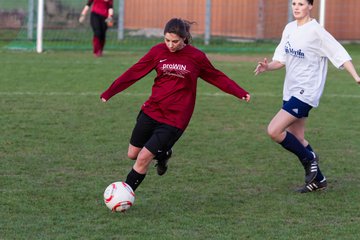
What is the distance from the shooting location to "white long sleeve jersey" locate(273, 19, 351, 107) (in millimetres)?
7555

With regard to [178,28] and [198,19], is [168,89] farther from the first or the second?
[198,19]

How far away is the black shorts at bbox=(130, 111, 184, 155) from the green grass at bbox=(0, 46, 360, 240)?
18.9 inches

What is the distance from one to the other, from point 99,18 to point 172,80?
12494 millimetres

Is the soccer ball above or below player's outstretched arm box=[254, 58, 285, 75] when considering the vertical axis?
below

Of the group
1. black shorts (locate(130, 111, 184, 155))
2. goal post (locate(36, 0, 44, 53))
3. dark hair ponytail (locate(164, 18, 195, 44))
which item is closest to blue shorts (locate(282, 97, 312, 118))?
black shorts (locate(130, 111, 184, 155))

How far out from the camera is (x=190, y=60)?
6.97 m

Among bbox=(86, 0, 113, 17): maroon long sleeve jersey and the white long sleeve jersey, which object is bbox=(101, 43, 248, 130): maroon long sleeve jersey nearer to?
the white long sleeve jersey

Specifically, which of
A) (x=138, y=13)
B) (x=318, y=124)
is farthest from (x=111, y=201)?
Answer: (x=138, y=13)

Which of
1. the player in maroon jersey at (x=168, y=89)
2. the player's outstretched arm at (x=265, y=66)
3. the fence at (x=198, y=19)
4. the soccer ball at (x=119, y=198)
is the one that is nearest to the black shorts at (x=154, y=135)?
the player in maroon jersey at (x=168, y=89)

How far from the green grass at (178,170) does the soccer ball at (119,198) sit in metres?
0.08

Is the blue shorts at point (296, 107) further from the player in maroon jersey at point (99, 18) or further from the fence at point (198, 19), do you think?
the fence at point (198, 19)

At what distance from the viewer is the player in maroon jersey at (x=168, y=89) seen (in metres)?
6.94

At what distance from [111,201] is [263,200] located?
4.59ft

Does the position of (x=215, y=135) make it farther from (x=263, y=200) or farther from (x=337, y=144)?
(x=263, y=200)
